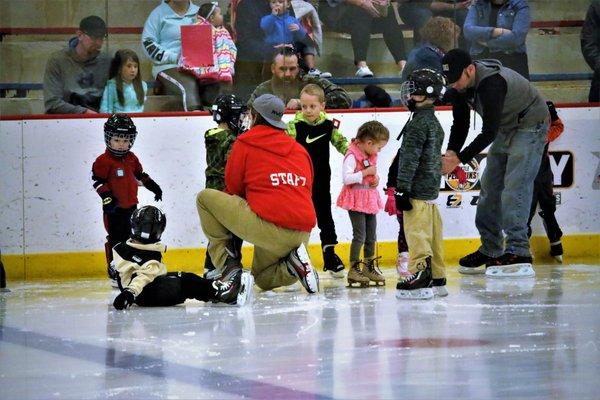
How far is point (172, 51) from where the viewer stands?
32.3 ft

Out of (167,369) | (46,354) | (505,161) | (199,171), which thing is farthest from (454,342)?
(199,171)

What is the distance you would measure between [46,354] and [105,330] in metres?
0.79

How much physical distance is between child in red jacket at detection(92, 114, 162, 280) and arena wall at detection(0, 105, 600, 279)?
45 centimetres

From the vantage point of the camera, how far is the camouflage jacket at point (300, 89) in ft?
32.3

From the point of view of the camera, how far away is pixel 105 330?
663 cm

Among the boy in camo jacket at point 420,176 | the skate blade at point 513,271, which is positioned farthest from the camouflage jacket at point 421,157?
the skate blade at point 513,271

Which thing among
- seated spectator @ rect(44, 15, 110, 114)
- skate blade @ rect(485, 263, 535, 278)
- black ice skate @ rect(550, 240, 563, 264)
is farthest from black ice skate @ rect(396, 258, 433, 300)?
seated spectator @ rect(44, 15, 110, 114)

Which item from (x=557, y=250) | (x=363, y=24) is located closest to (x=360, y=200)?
(x=363, y=24)

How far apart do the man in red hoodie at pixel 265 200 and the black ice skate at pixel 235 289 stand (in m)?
0.31

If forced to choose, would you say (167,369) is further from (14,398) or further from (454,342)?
(454,342)

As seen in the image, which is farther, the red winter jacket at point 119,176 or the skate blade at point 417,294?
the red winter jacket at point 119,176

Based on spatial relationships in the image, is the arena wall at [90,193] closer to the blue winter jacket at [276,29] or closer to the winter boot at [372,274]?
the blue winter jacket at [276,29]

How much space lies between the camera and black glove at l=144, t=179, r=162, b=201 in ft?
29.1

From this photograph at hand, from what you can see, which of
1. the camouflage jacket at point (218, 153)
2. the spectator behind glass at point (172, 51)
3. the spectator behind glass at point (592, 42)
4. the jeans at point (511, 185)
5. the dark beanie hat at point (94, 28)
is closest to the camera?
the camouflage jacket at point (218, 153)
